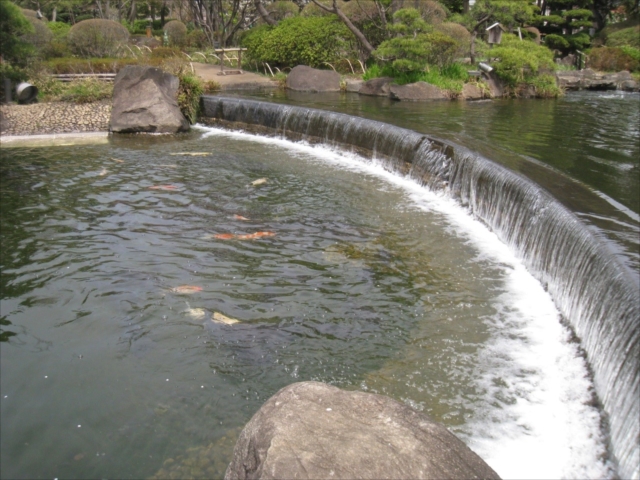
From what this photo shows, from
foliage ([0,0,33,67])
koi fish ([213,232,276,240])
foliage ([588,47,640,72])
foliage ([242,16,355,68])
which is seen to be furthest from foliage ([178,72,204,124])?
foliage ([588,47,640,72])

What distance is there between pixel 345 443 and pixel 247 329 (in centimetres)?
336

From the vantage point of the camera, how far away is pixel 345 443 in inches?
105

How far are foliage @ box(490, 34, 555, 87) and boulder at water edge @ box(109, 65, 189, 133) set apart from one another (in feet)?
35.2

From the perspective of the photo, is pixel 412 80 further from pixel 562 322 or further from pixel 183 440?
pixel 183 440

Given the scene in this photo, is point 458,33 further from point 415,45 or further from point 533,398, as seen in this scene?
point 533,398

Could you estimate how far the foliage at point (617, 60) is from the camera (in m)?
27.2

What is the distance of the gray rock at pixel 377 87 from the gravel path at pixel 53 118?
8.76 metres

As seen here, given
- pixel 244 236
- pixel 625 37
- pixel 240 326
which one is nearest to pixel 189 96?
pixel 244 236

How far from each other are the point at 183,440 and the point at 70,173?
8712mm

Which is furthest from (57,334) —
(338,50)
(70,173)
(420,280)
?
(338,50)

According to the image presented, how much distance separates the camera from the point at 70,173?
11781mm

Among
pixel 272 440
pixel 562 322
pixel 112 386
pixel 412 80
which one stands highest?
pixel 412 80

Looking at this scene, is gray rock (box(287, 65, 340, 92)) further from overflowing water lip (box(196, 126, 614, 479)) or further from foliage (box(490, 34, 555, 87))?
overflowing water lip (box(196, 126, 614, 479))

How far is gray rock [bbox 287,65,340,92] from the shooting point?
22391 mm
